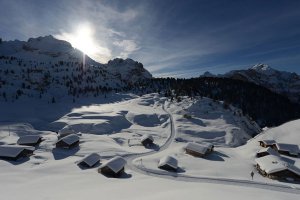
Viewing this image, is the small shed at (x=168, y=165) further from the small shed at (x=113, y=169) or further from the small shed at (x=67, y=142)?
the small shed at (x=67, y=142)

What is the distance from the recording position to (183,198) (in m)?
28.9

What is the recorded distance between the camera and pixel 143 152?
7250cm

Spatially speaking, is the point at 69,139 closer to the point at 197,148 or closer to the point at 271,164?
the point at 197,148

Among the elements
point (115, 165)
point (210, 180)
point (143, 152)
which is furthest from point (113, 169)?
point (143, 152)

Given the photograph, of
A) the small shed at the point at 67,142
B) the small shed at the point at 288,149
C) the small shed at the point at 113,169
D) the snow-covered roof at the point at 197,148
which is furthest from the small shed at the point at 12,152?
the small shed at the point at 288,149

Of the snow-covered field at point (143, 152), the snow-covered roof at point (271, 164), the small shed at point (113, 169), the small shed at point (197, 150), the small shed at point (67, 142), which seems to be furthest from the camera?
the small shed at point (67, 142)

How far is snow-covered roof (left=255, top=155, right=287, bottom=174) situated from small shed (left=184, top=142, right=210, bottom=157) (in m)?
13.8

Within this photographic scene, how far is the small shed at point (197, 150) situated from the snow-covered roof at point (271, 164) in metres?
13.8

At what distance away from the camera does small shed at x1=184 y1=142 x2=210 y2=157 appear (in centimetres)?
6719

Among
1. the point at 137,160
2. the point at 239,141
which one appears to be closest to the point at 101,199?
the point at 137,160

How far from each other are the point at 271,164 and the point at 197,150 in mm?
18538

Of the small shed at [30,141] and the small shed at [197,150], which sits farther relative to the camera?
the small shed at [30,141]

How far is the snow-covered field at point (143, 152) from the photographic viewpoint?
35.2m

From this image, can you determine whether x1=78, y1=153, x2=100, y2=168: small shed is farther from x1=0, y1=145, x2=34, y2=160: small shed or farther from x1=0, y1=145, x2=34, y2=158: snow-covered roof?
x1=0, y1=145, x2=34, y2=158: snow-covered roof
